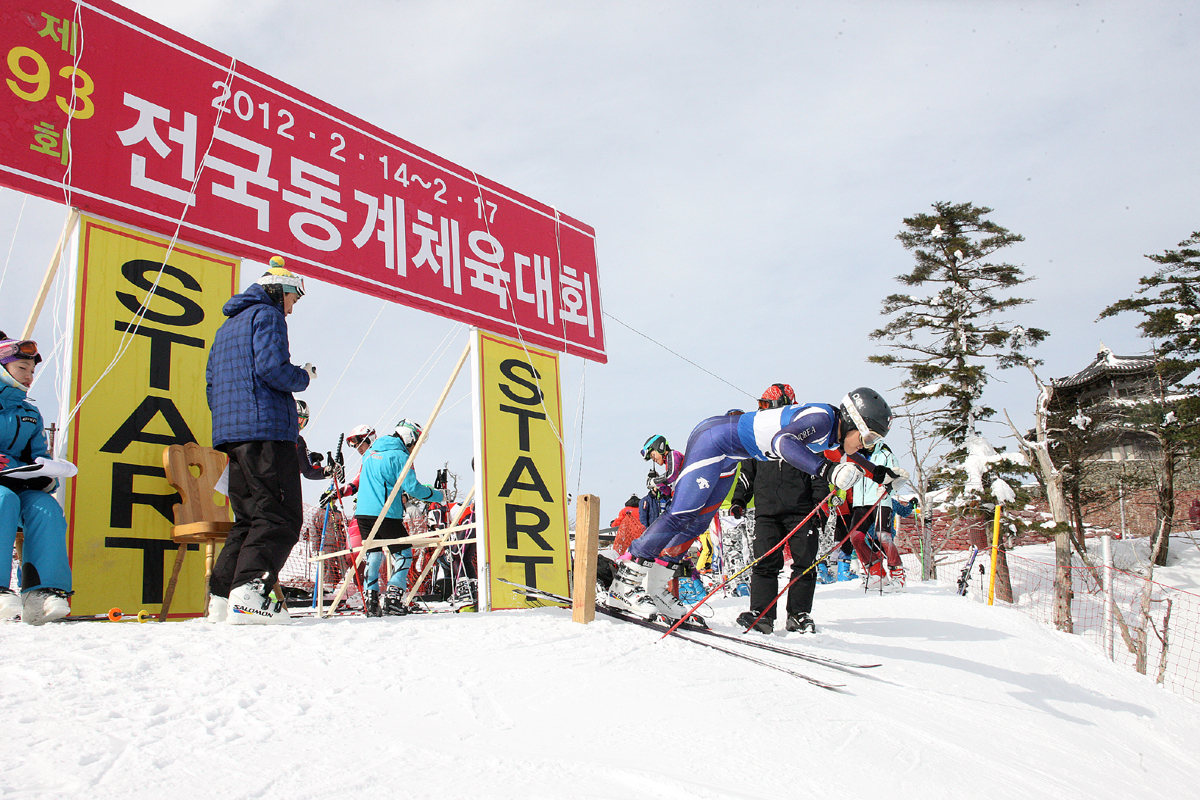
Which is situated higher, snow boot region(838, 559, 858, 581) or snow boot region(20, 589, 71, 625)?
snow boot region(20, 589, 71, 625)

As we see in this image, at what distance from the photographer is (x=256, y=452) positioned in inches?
148

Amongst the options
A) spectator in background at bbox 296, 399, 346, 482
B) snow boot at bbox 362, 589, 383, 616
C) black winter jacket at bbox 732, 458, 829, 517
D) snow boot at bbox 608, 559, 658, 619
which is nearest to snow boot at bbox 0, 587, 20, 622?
spectator in background at bbox 296, 399, 346, 482

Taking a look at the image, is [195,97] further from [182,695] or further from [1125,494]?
[1125,494]

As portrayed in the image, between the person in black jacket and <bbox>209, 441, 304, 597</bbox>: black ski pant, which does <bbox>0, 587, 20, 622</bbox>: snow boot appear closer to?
<bbox>209, 441, 304, 597</bbox>: black ski pant

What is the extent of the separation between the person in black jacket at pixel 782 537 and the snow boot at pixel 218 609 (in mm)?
3633

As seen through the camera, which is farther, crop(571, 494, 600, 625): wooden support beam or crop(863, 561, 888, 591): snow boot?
crop(863, 561, 888, 591): snow boot

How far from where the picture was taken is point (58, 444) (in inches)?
151

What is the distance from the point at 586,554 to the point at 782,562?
223cm

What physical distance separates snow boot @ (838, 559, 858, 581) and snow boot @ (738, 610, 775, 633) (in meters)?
7.43

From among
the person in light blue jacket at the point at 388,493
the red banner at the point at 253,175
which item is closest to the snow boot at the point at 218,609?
the red banner at the point at 253,175

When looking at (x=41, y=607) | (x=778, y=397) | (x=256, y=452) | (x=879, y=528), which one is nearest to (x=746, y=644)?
(x=778, y=397)

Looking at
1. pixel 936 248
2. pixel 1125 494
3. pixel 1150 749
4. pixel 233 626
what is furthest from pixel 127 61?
pixel 1125 494

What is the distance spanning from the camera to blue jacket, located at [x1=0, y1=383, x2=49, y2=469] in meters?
3.37

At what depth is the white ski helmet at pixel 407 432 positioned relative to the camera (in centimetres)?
696
